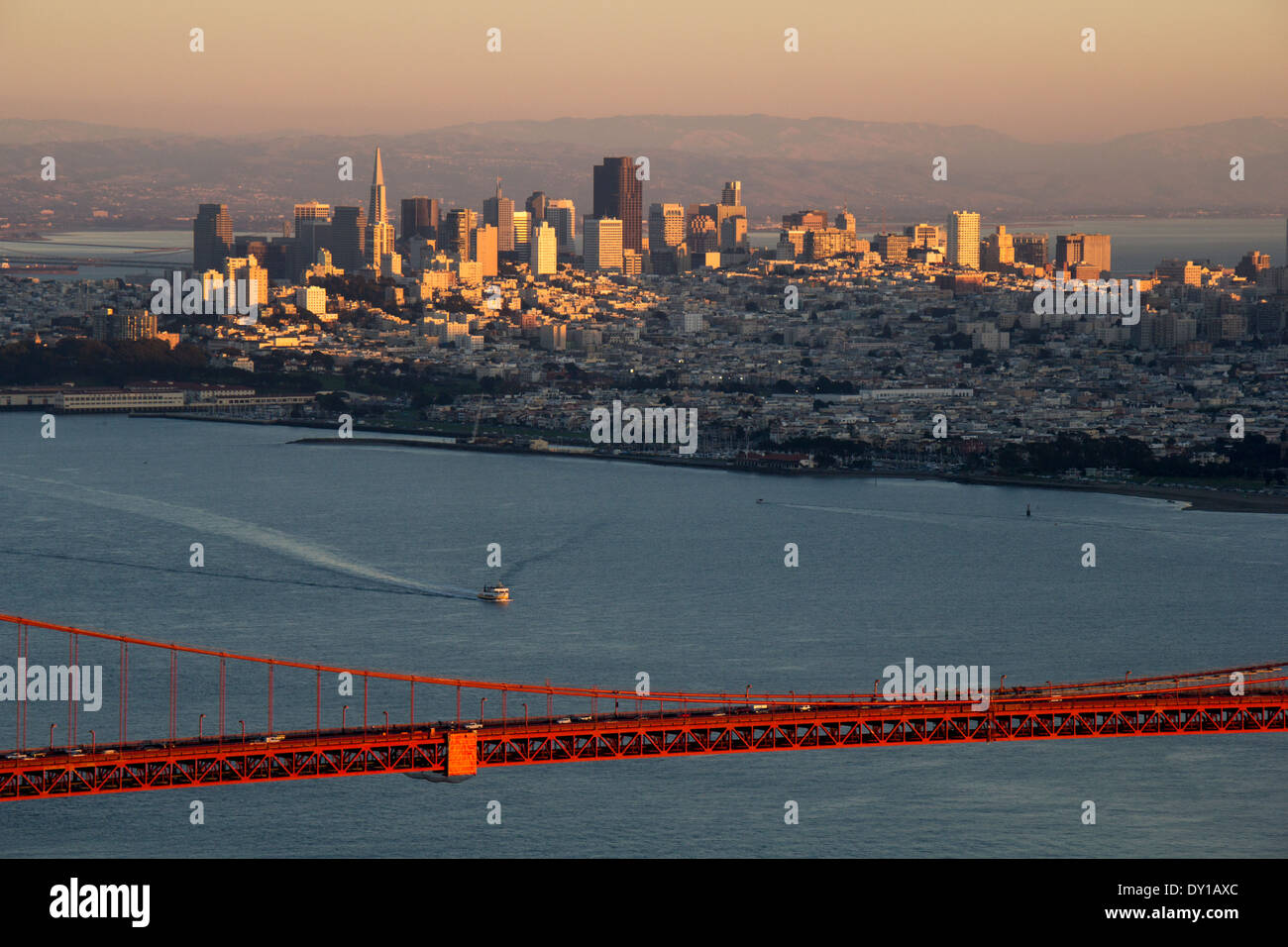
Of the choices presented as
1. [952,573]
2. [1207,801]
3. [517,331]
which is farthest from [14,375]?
[1207,801]

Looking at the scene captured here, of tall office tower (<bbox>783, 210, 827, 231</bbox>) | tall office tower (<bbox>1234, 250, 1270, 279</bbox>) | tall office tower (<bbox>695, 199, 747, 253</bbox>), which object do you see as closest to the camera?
tall office tower (<bbox>1234, 250, 1270, 279</bbox>)

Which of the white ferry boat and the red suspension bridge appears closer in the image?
the red suspension bridge

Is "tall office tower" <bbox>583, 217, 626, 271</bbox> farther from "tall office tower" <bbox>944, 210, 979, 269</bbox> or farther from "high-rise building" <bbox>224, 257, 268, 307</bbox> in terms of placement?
"high-rise building" <bbox>224, 257, 268, 307</bbox>

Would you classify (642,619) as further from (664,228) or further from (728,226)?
(664,228)

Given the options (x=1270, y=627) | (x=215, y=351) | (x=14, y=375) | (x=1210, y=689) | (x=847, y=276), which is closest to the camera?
(x=1210, y=689)

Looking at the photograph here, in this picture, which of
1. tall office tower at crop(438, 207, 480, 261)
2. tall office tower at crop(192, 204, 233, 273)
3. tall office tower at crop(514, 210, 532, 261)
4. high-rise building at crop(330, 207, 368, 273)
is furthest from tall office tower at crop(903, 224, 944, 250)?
tall office tower at crop(192, 204, 233, 273)

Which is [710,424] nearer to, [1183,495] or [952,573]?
[1183,495]

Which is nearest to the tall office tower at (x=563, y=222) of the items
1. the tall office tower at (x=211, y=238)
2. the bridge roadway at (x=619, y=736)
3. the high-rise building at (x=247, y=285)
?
the tall office tower at (x=211, y=238)
